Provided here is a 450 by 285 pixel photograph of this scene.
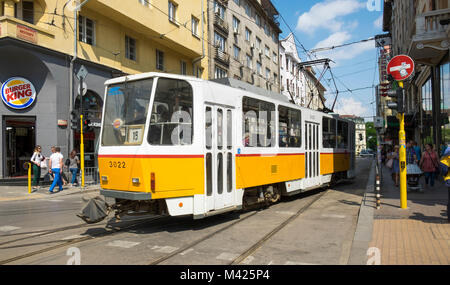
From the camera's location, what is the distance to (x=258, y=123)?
877 cm

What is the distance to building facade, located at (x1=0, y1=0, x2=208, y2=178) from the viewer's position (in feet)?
49.6

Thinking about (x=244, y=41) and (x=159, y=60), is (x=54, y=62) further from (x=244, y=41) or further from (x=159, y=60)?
(x=244, y=41)

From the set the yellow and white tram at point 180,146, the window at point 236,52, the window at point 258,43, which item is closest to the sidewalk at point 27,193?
the yellow and white tram at point 180,146

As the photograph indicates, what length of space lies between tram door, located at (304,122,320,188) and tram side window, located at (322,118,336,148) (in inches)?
29.6

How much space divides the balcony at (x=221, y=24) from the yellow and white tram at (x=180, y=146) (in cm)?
2132

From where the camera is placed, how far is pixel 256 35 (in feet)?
122

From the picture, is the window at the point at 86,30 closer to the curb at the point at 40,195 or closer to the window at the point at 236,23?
the curb at the point at 40,195

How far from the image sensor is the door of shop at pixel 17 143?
15.5 m

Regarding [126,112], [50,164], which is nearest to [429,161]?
[126,112]

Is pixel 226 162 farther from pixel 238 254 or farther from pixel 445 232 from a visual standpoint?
pixel 445 232

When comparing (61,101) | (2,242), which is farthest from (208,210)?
(61,101)

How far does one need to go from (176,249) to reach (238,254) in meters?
1.00

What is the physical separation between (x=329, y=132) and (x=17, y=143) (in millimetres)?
13682

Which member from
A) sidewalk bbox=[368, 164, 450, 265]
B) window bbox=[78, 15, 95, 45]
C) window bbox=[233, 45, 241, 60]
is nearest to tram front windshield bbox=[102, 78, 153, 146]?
sidewalk bbox=[368, 164, 450, 265]
